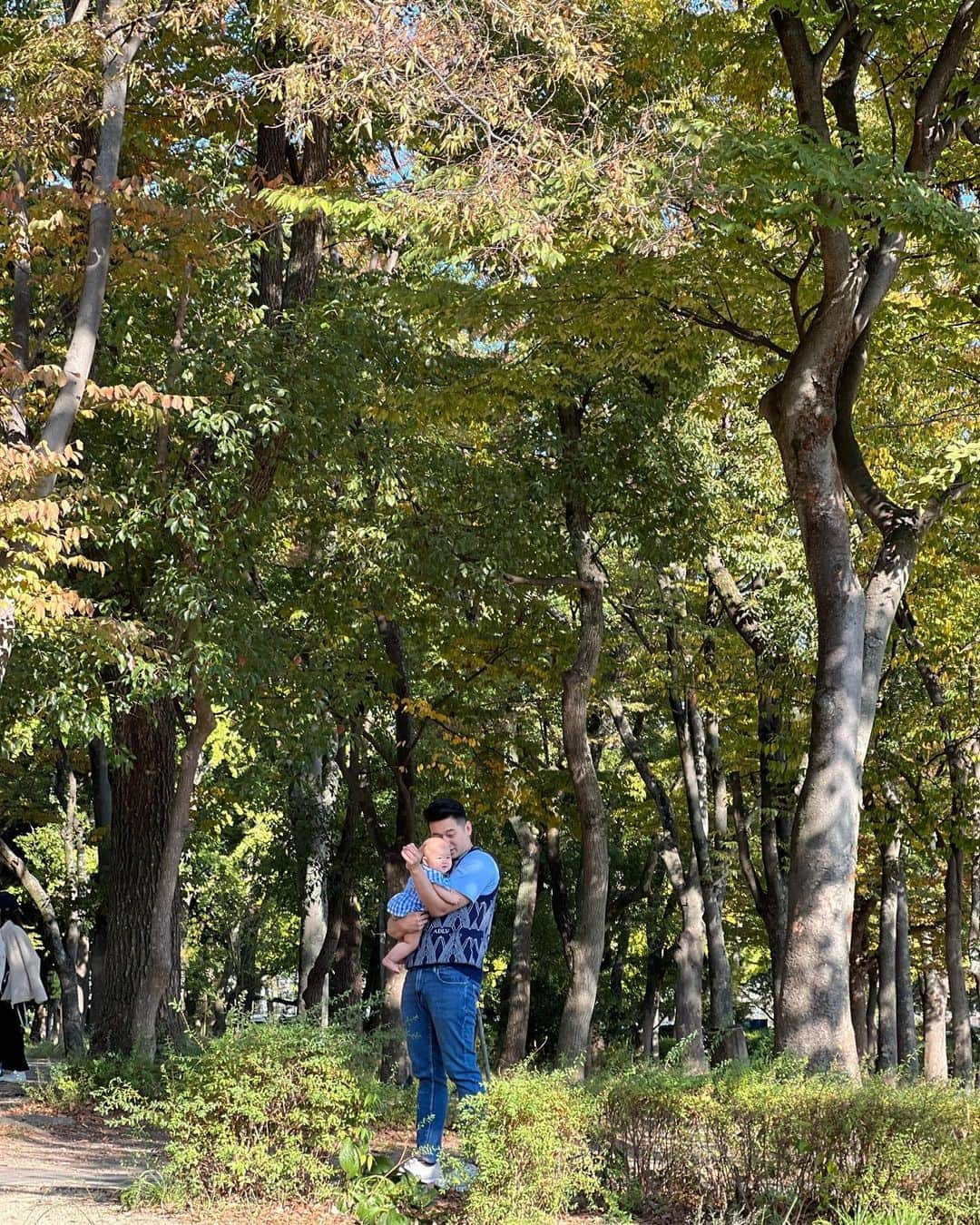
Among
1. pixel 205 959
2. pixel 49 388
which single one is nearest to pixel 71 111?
pixel 49 388

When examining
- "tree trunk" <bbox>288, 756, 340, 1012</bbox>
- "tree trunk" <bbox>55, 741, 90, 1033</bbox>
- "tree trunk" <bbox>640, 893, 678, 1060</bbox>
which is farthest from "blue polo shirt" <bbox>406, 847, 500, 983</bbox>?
"tree trunk" <bbox>640, 893, 678, 1060</bbox>

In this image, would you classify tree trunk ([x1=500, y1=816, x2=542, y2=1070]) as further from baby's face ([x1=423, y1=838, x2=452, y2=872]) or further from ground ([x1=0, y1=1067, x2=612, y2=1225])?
baby's face ([x1=423, y1=838, x2=452, y2=872])

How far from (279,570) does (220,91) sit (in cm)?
689

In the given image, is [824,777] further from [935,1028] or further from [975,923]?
[935,1028]

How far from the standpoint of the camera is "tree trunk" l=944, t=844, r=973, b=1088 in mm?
19891

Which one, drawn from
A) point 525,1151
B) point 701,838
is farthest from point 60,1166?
point 701,838

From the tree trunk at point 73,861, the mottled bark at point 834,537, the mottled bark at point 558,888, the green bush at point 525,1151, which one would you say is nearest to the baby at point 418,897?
the green bush at point 525,1151

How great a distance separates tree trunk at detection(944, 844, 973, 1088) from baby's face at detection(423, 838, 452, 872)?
1492 cm

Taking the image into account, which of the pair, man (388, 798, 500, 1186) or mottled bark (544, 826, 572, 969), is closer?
man (388, 798, 500, 1186)

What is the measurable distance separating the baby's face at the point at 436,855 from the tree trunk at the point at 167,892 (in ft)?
21.8

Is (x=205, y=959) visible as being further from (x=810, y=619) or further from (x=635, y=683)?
(x=810, y=619)

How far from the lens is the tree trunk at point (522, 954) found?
23219mm

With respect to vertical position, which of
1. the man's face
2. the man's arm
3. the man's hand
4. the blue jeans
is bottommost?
the blue jeans

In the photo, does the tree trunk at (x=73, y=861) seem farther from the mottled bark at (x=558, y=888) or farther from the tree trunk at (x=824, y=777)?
the tree trunk at (x=824, y=777)
